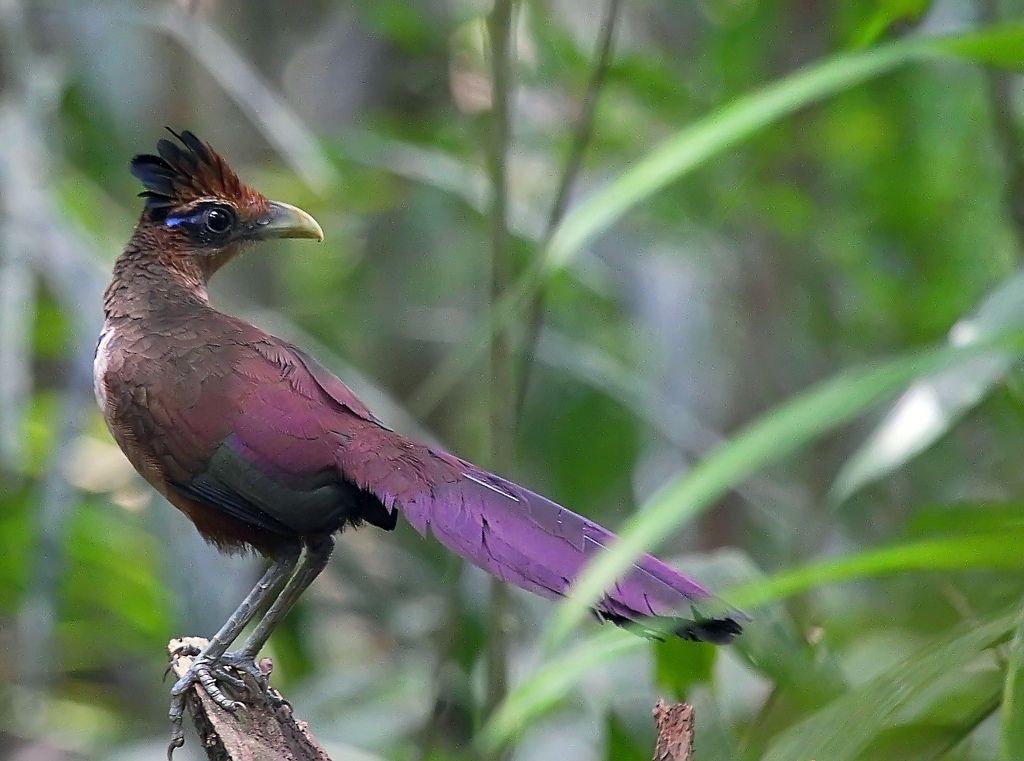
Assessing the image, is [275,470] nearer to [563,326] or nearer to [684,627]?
[684,627]

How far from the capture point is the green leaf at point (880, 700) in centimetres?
→ 180

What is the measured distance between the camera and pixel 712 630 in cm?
195

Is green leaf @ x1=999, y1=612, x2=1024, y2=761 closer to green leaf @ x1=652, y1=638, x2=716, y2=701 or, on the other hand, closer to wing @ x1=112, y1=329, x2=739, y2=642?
wing @ x1=112, y1=329, x2=739, y2=642

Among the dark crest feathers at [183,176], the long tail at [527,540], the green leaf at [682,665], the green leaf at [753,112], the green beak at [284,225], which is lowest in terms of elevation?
the long tail at [527,540]

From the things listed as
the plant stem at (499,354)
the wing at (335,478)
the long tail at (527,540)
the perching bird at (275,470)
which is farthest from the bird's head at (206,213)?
the long tail at (527,540)

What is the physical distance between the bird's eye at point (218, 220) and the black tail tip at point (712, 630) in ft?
→ 6.05

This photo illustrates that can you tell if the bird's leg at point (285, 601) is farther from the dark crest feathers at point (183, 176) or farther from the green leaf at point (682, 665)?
the dark crest feathers at point (183, 176)

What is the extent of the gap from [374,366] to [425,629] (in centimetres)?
188

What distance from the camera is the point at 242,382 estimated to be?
8.66ft

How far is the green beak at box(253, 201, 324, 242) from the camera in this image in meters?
3.29

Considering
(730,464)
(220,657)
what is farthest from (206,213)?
(730,464)

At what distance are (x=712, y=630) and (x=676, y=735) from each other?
21 cm

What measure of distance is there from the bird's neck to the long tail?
845 millimetres

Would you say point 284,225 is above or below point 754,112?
above
